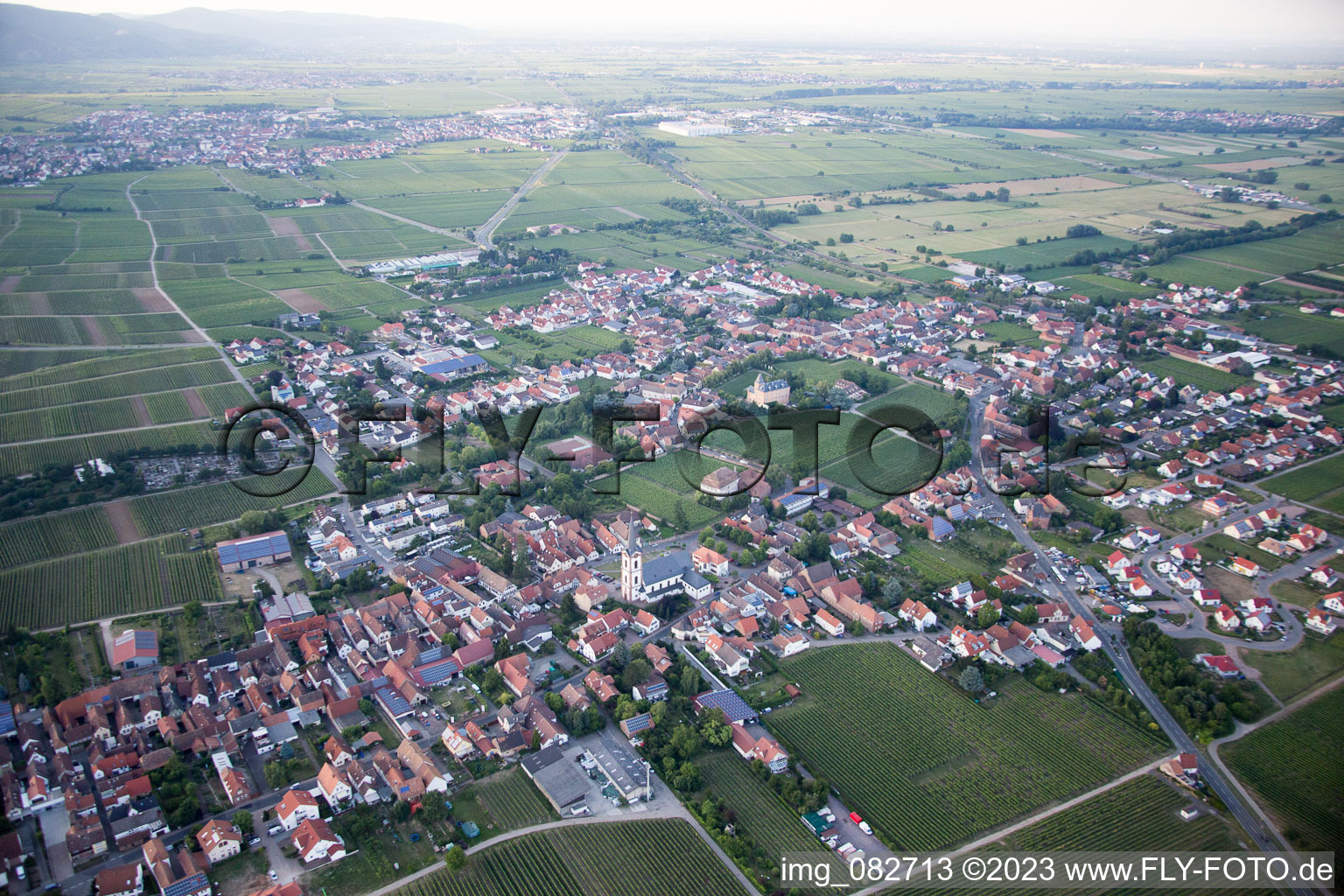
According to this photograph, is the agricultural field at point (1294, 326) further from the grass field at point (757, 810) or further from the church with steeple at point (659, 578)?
the grass field at point (757, 810)

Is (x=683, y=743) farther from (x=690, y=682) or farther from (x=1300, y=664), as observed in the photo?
(x=1300, y=664)

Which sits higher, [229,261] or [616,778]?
[229,261]

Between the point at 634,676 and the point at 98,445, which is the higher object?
the point at 98,445

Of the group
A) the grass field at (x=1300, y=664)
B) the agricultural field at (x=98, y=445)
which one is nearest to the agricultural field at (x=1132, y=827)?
the grass field at (x=1300, y=664)

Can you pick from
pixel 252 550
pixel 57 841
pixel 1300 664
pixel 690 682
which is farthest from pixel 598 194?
pixel 57 841

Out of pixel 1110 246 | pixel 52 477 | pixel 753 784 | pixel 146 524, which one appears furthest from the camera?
pixel 1110 246

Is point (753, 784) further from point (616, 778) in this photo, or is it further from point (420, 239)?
point (420, 239)

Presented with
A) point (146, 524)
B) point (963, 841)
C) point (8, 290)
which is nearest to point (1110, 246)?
point (963, 841)
